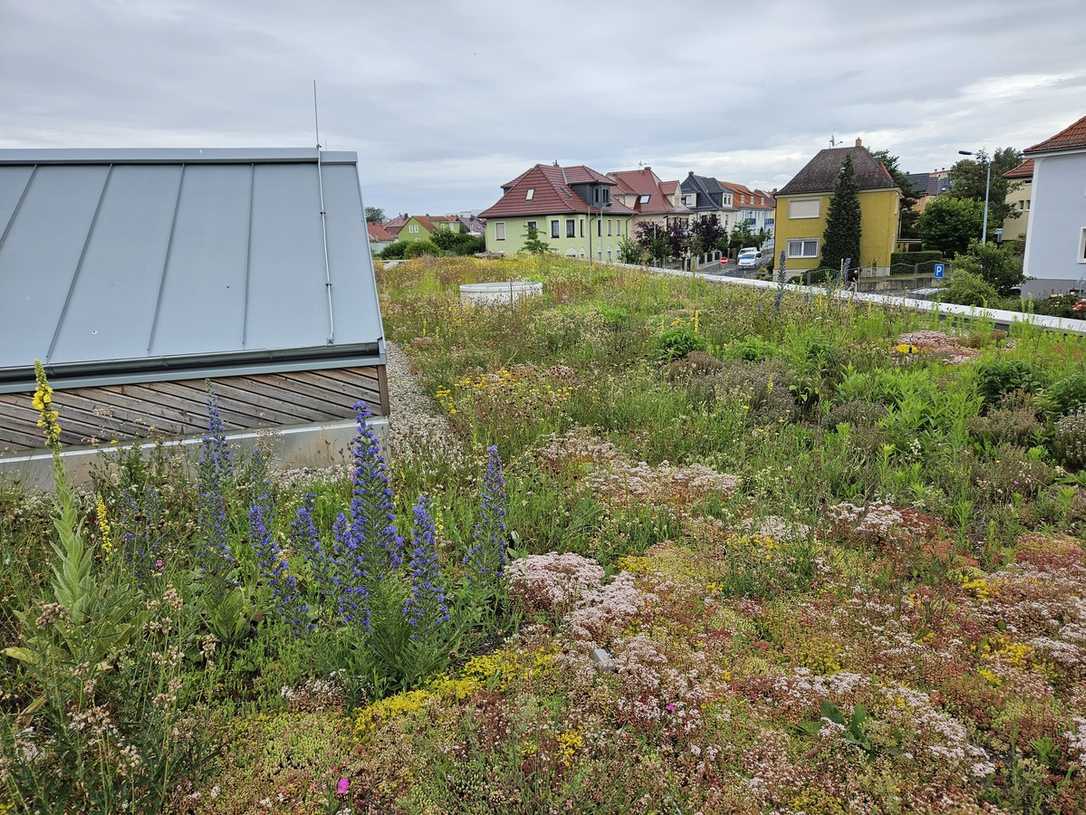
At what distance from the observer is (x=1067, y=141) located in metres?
22.8

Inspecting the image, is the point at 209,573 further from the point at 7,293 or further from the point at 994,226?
the point at 994,226

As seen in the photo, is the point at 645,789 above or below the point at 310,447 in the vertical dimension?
below

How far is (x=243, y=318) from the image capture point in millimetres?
5672

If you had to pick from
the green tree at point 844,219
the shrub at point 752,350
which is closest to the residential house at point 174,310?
the shrub at point 752,350

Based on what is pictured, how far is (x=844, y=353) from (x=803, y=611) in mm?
4836

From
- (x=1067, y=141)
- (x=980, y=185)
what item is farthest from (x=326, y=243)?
(x=980, y=185)

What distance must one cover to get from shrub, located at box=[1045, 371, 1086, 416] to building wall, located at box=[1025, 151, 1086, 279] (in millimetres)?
22595

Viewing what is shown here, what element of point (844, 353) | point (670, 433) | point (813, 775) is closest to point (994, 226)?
point (844, 353)

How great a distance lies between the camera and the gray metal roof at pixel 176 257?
536 cm

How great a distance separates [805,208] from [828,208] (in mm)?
1677

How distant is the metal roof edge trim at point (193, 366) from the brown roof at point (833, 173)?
40.3 metres

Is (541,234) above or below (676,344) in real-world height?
above

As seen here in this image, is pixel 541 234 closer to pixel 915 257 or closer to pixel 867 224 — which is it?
pixel 867 224

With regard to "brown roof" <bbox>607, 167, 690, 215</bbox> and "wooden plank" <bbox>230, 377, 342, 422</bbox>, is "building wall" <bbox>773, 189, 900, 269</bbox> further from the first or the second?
"wooden plank" <bbox>230, 377, 342, 422</bbox>
